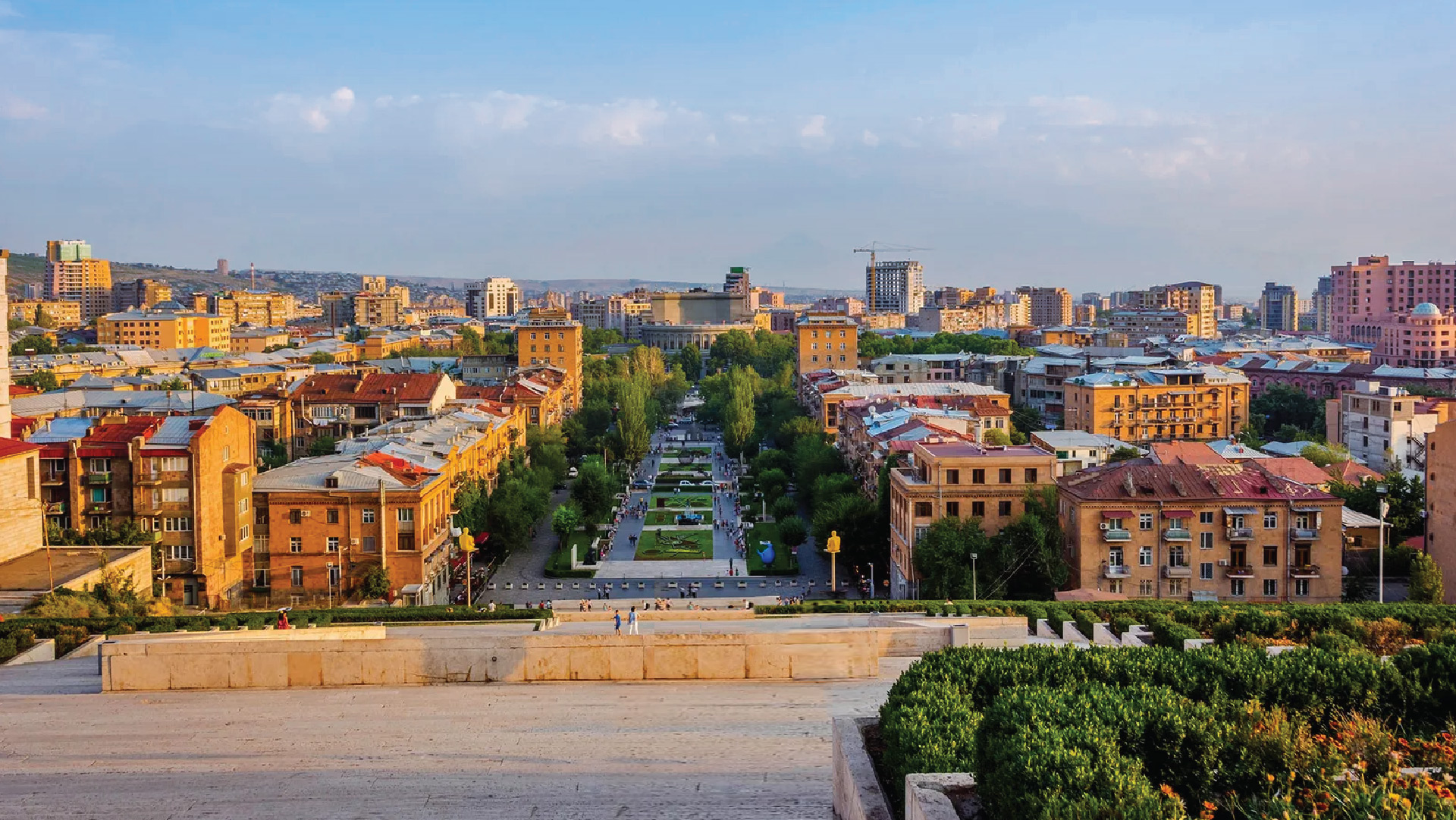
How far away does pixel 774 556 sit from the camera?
42625mm

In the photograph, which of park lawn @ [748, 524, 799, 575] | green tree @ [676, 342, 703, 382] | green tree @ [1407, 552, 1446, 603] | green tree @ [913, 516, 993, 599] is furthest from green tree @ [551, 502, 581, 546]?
green tree @ [676, 342, 703, 382]

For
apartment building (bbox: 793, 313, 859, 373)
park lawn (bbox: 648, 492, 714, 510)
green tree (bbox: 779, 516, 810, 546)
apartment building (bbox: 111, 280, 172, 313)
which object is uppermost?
apartment building (bbox: 111, 280, 172, 313)

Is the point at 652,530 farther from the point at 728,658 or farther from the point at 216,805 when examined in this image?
the point at 216,805

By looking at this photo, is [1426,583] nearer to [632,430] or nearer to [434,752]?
[434,752]

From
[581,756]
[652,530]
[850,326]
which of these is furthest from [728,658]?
[850,326]

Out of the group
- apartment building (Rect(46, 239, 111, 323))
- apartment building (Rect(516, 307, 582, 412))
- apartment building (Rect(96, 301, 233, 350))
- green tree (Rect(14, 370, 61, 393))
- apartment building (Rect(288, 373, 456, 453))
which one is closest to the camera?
apartment building (Rect(288, 373, 456, 453))

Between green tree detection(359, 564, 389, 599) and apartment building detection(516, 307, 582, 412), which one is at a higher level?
apartment building detection(516, 307, 582, 412)

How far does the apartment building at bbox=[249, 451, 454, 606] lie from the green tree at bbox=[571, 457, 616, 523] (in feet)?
42.3

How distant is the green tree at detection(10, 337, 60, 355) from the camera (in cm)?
10253

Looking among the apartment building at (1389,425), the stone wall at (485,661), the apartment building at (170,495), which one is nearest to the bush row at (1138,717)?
the stone wall at (485,661)

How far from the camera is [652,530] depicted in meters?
49.4

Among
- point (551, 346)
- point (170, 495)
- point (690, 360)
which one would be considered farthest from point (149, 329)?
point (170, 495)

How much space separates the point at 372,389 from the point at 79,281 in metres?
148

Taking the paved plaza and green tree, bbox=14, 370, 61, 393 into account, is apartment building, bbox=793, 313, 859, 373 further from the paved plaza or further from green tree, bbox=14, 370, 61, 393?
the paved plaza
